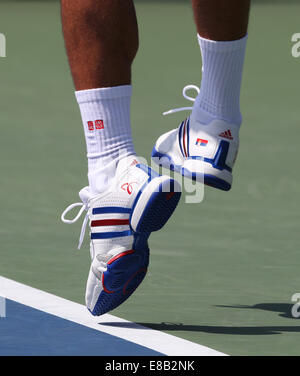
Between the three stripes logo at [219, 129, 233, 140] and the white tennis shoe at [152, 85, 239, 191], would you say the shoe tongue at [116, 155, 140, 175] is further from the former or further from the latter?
the three stripes logo at [219, 129, 233, 140]

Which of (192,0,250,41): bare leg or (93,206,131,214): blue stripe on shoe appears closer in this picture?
(93,206,131,214): blue stripe on shoe

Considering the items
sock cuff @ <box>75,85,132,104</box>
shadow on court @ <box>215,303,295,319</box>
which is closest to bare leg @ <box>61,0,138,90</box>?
sock cuff @ <box>75,85,132,104</box>

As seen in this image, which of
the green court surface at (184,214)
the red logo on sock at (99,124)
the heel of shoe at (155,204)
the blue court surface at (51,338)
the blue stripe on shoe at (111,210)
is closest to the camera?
the blue court surface at (51,338)

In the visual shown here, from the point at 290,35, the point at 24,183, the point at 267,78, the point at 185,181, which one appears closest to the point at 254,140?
the point at 185,181

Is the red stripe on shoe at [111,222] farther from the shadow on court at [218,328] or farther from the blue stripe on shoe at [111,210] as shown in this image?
the shadow on court at [218,328]

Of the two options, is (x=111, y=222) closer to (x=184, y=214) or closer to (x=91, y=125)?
(x=91, y=125)

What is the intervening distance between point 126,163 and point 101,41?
367 mm

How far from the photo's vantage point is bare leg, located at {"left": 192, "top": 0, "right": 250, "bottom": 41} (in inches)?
165

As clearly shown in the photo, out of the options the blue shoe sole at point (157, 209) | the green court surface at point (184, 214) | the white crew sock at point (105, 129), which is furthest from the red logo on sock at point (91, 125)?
the green court surface at point (184, 214)

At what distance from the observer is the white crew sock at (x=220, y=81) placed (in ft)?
13.9

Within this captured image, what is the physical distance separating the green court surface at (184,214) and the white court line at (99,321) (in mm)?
53

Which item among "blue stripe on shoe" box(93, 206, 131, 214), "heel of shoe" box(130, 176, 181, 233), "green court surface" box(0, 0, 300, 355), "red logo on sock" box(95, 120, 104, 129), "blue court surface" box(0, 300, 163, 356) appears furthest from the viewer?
"green court surface" box(0, 0, 300, 355)

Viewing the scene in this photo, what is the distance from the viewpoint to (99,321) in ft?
13.4

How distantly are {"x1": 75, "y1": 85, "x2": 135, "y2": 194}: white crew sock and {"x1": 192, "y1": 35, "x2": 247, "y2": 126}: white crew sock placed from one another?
307mm
